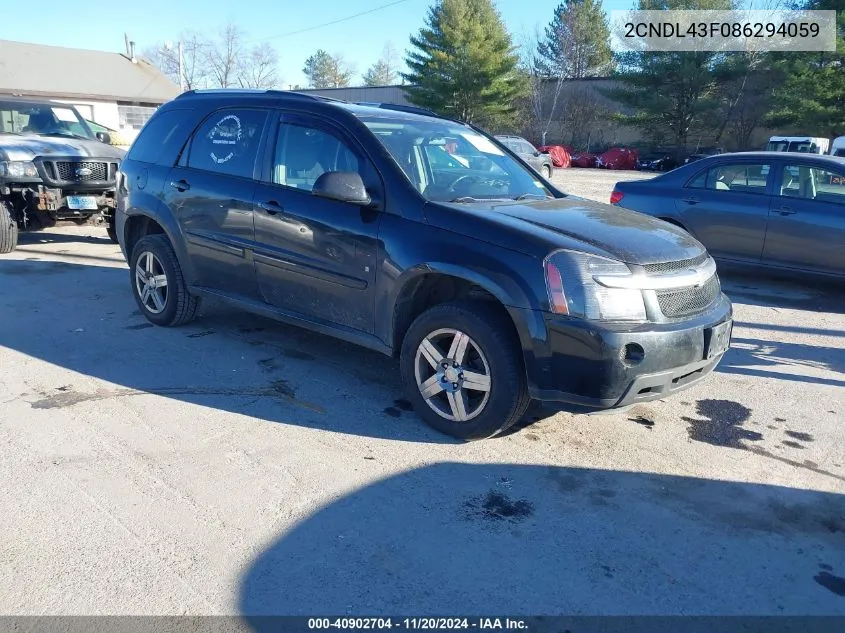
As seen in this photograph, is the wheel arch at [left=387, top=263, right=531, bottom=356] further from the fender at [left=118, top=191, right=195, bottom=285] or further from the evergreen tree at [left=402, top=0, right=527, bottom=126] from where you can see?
the evergreen tree at [left=402, top=0, right=527, bottom=126]

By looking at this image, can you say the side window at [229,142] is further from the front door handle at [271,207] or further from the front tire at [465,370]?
the front tire at [465,370]

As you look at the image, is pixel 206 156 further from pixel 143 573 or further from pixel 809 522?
pixel 809 522

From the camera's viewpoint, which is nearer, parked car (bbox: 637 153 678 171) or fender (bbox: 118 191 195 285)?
fender (bbox: 118 191 195 285)

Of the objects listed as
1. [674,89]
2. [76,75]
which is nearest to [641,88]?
[674,89]

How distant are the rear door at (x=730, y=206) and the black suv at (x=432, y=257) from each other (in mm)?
3919

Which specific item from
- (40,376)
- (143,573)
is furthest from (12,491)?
(40,376)

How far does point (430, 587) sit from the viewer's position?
9.11 ft

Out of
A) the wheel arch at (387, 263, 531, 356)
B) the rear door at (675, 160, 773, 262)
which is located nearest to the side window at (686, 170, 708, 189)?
the rear door at (675, 160, 773, 262)

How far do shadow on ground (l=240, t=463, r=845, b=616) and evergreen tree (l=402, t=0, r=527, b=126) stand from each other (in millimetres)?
45733

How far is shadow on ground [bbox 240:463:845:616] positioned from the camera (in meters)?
2.72

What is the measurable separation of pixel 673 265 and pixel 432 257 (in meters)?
1.34

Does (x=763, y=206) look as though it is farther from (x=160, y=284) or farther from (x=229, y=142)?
(x=160, y=284)

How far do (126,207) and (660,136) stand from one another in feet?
153

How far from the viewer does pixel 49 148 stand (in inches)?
378
